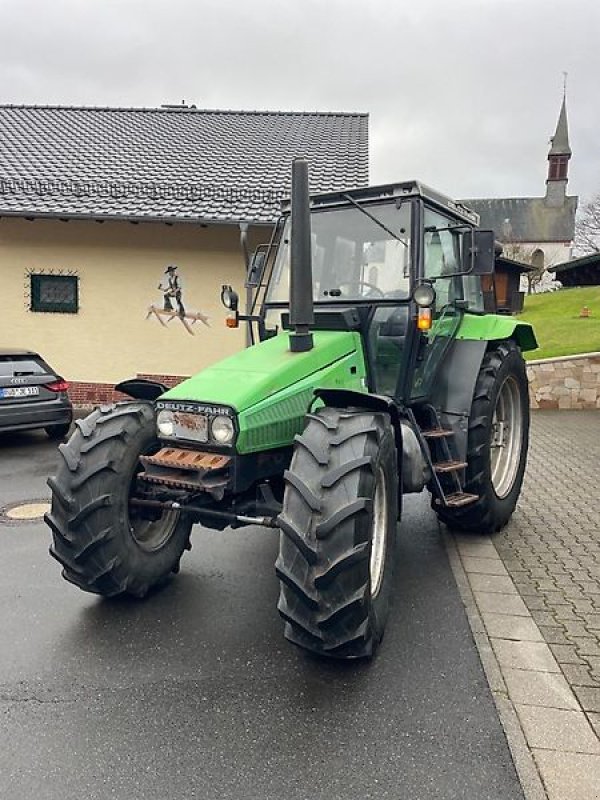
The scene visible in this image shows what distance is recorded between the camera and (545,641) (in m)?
3.46

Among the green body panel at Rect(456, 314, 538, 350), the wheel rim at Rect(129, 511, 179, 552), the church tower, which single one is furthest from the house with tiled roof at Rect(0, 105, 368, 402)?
the church tower

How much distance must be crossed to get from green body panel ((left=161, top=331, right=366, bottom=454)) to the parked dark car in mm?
5291

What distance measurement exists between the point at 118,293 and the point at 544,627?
950 centimetres

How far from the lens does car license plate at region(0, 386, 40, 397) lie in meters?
8.10

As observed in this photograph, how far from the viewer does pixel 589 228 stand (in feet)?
170

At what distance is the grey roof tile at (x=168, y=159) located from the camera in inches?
433

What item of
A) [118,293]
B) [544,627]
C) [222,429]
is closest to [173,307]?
[118,293]

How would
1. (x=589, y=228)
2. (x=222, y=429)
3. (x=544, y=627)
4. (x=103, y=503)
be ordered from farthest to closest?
(x=589, y=228)
(x=544, y=627)
(x=103, y=503)
(x=222, y=429)

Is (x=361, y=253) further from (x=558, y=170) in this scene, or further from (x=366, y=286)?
(x=558, y=170)

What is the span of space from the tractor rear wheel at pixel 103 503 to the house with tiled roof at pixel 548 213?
220 ft

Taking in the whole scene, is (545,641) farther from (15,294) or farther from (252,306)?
(15,294)

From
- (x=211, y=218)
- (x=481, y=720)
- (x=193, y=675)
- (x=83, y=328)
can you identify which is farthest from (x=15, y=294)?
(x=481, y=720)

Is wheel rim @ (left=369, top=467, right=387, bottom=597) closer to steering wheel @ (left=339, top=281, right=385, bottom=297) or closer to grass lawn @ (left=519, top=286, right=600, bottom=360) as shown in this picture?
steering wheel @ (left=339, top=281, right=385, bottom=297)

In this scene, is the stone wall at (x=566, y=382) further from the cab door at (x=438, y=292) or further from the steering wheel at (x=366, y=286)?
the steering wheel at (x=366, y=286)
